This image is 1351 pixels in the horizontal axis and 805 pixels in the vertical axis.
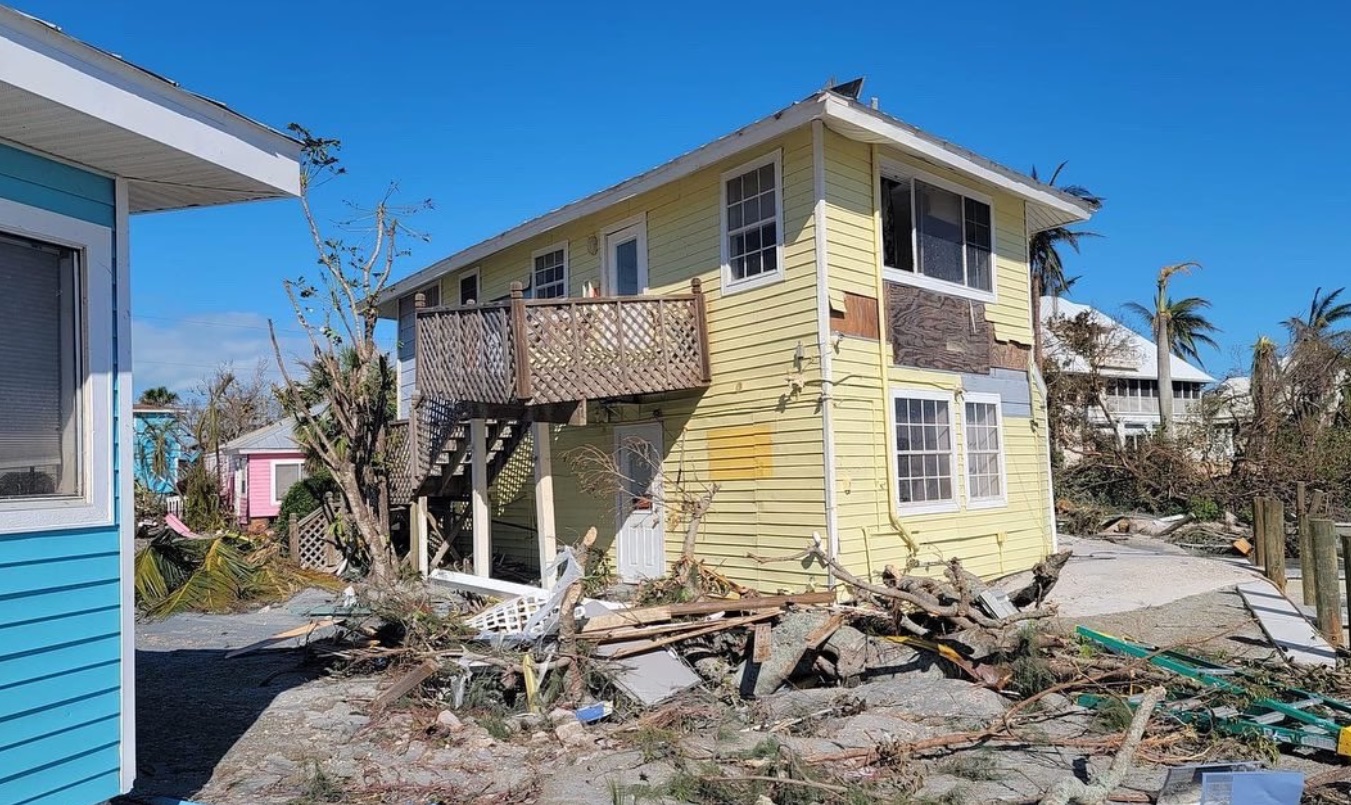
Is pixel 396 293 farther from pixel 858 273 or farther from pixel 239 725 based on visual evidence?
pixel 239 725

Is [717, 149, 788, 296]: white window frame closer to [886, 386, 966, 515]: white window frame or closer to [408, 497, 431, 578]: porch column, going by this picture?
[886, 386, 966, 515]: white window frame

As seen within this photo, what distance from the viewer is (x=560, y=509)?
598 inches

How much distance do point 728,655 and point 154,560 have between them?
368 inches

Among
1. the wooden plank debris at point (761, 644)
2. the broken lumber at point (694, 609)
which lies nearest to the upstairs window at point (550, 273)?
the broken lumber at point (694, 609)

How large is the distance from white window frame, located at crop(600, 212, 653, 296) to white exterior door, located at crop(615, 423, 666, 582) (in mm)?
2127

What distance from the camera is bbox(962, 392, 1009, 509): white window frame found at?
12742mm

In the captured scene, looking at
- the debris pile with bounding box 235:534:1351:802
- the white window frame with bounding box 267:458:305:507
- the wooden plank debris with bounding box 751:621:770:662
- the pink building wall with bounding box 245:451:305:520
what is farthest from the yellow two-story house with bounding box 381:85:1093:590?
the pink building wall with bounding box 245:451:305:520

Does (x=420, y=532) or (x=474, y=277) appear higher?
(x=474, y=277)

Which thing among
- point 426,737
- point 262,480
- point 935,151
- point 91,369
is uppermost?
point 935,151

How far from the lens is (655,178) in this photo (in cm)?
1233

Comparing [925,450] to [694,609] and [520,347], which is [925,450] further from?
[520,347]

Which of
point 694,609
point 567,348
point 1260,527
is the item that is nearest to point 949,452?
point 1260,527

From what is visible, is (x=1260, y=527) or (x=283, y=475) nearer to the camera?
(x=1260, y=527)

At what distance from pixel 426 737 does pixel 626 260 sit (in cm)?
840
